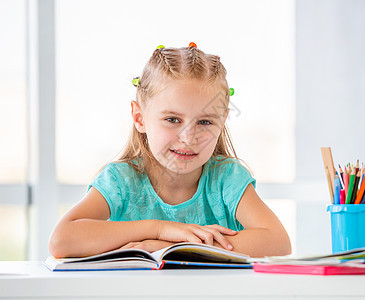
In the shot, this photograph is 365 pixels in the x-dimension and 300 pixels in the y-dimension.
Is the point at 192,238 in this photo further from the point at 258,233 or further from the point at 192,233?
the point at 258,233

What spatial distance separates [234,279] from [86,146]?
6.14 ft

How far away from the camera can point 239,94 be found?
96.5 inches

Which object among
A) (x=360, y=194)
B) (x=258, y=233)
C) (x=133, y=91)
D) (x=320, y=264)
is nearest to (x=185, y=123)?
(x=258, y=233)

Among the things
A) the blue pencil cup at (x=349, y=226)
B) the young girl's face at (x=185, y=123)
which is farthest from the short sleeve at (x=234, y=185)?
the blue pencil cup at (x=349, y=226)

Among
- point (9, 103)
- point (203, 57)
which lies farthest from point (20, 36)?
point (203, 57)

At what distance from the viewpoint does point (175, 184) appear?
48.8 inches

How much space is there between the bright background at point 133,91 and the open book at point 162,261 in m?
1.66

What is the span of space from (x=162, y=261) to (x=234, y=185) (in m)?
0.52

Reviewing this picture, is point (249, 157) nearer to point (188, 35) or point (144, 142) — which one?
point (188, 35)

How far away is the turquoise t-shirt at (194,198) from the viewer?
1180mm

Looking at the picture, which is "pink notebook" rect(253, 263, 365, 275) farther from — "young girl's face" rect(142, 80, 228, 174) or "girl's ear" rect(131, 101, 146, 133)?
"girl's ear" rect(131, 101, 146, 133)

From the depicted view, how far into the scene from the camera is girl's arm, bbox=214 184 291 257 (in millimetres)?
882

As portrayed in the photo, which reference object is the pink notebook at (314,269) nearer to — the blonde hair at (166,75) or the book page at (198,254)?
the book page at (198,254)

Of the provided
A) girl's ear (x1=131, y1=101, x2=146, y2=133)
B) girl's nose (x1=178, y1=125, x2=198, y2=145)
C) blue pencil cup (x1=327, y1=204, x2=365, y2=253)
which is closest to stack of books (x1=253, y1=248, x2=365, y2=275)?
blue pencil cup (x1=327, y1=204, x2=365, y2=253)
